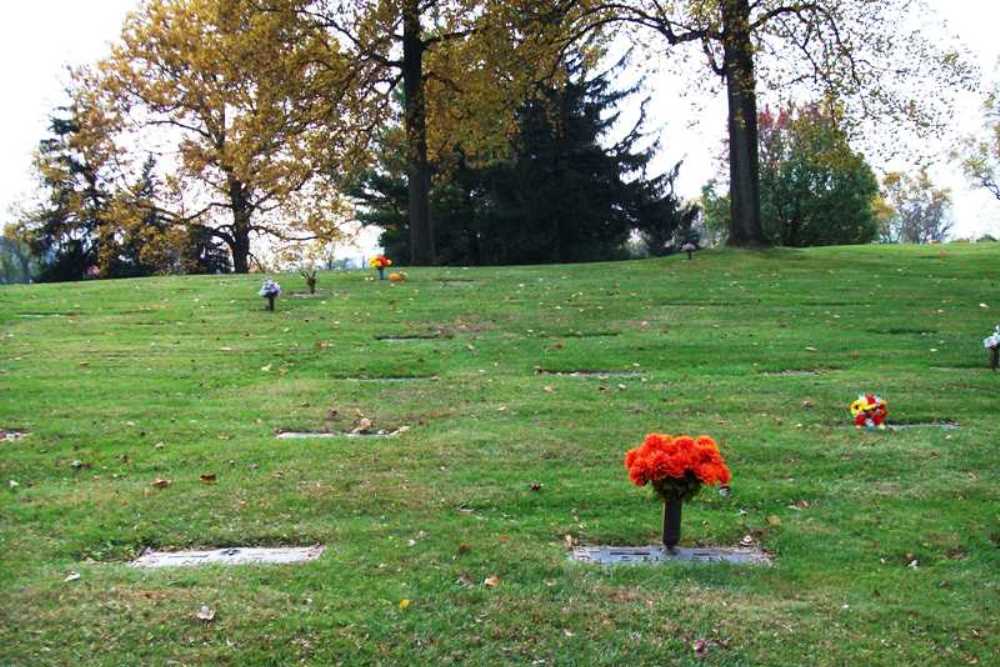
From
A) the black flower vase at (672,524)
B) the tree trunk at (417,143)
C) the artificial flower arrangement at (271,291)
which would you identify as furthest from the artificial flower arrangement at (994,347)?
the tree trunk at (417,143)

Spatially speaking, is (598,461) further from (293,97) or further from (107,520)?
(293,97)

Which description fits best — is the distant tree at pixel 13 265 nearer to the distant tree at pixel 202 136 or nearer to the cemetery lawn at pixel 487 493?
the distant tree at pixel 202 136

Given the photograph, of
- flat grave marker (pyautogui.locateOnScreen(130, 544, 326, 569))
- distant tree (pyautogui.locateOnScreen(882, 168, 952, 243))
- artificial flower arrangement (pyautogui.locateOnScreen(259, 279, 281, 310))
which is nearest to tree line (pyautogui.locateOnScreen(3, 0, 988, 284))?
artificial flower arrangement (pyautogui.locateOnScreen(259, 279, 281, 310))

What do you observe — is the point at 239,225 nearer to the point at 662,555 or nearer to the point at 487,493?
the point at 487,493

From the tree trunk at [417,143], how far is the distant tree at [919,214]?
214 ft

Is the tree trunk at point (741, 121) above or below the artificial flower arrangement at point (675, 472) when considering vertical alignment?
above

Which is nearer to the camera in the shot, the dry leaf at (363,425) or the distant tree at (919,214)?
the dry leaf at (363,425)

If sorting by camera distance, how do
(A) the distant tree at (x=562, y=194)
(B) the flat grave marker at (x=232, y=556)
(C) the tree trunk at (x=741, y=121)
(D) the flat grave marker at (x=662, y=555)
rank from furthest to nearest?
(A) the distant tree at (x=562, y=194), (C) the tree trunk at (x=741, y=121), (D) the flat grave marker at (x=662, y=555), (B) the flat grave marker at (x=232, y=556)

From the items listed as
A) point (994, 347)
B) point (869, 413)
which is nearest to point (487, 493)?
point (869, 413)

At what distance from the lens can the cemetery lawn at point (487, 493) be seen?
394 centimetres

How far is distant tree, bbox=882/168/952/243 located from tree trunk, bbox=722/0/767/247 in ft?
204

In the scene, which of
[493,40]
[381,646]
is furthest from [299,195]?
[381,646]

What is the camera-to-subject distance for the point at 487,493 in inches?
224

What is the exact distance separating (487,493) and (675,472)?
1469 millimetres
